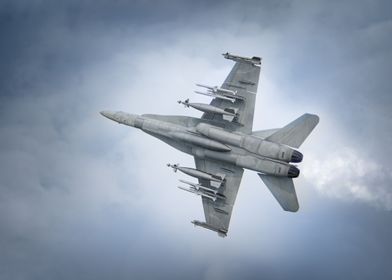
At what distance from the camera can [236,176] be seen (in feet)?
165

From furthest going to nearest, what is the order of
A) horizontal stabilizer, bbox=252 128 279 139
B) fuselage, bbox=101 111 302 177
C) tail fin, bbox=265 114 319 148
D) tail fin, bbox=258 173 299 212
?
1. horizontal stabilizer, bbox=252 128 279 139
2. tail fin, bbox=258 173 299 212
3. tail fin, bbox=265 114 319 148
4. fuselage, bbox=101 111 302 177

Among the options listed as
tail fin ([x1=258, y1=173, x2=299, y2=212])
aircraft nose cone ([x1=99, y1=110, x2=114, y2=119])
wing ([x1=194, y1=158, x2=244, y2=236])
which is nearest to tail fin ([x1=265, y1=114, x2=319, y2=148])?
tail fin ([x1=258, y1=173, x2=299, y2=212])

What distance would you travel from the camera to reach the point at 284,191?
4800 centimetres

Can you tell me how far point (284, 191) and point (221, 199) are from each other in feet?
20.2

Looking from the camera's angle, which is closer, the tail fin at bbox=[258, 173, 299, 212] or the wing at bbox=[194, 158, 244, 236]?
the tail fin at bbox=[258, 173, 299, 212]

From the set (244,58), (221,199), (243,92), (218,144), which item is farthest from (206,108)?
(221,199)

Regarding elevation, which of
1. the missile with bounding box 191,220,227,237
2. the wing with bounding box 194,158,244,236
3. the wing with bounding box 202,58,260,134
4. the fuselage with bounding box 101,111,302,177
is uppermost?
the wing with bounding box 202,58,260,134

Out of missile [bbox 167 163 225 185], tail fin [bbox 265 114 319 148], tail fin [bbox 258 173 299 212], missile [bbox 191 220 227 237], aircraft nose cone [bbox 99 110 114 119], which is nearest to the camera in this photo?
tail fin [bbox 265 114 319 148]

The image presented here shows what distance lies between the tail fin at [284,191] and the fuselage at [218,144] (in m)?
1.09

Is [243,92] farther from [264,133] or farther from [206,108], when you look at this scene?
[264,133]

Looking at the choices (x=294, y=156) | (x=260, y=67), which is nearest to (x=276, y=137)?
(x=294, y=156)

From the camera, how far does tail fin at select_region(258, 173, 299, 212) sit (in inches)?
1885

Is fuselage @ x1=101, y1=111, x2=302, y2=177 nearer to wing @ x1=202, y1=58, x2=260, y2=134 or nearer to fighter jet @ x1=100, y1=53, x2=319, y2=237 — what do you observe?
fighter jet @ x1=100, y1=53, x2=319, y2=237

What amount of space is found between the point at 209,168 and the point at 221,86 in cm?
748
